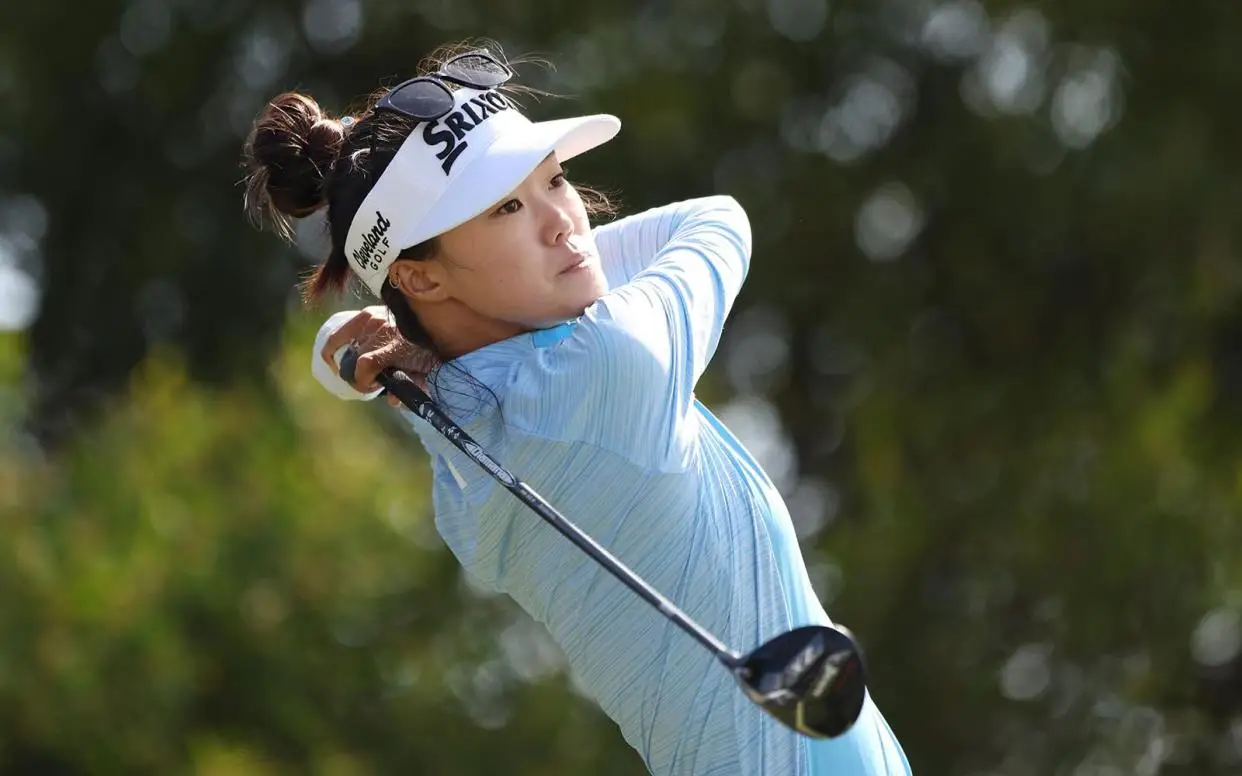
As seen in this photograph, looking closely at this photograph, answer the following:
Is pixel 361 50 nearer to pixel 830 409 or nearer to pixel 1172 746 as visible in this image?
pixel 830 409

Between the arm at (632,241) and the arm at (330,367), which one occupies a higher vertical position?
the arm at (632,241)

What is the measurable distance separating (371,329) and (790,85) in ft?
22.9

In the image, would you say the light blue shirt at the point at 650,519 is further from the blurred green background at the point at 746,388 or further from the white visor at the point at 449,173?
the blurred green background at the point at 746,388

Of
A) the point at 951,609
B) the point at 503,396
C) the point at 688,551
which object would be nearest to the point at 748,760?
the point at 688,551

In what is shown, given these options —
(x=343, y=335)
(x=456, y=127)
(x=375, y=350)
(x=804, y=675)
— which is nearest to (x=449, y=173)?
(x=456, y=127)

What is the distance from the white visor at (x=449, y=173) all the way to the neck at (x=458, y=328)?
0.08m

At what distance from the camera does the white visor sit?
2518mm

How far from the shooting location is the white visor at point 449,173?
252 centimetres

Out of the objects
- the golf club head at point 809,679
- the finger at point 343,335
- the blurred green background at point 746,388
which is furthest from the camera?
the blurred green background at point 746,388

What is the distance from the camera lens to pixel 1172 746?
6.85m

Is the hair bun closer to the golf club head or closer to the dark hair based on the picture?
the dark hair

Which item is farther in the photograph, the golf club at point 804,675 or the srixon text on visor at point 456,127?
the srixon text on visor at point 456,127

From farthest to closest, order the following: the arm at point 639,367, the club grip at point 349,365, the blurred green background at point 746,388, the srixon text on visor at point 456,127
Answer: the blurred green background at point 746,388, the club grip at point 349,365, the srixon text on visor at point 456,127, the arm at point 639,367

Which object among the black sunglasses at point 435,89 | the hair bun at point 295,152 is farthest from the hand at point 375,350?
the black sunglasses at point 435,89
